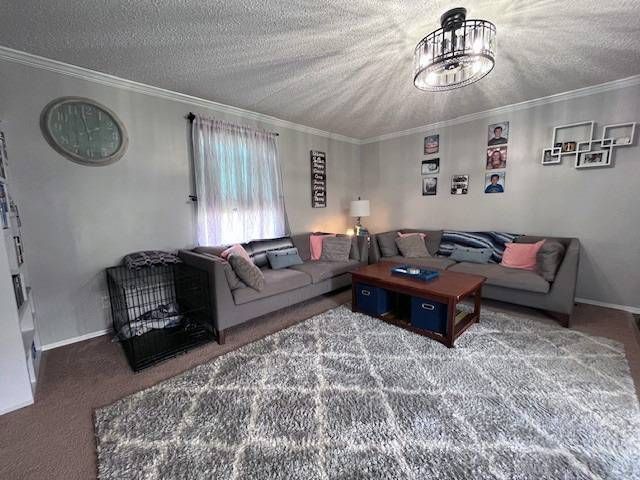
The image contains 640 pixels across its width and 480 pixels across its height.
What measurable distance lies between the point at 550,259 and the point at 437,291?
1.51m

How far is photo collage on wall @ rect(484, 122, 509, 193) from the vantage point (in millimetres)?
3578

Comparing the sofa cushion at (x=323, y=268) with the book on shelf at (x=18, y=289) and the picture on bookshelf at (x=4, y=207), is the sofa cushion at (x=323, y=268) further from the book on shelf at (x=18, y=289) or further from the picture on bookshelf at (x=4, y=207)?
the picture on bookshelf at (x=4, y=207)

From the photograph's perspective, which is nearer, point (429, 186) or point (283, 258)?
point (283, 258)

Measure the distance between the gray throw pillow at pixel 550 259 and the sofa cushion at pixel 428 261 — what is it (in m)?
0.88

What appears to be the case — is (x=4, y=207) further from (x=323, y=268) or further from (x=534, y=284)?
(x=534, y=284)

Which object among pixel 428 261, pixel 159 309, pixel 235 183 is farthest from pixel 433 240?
pixel 159 309

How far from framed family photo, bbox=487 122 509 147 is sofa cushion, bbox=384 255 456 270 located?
168 centimetres

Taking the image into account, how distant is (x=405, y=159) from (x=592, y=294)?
9.75 ft

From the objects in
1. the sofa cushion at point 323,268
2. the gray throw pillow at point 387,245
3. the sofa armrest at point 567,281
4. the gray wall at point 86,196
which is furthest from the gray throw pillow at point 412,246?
the gray wall at point 86,196

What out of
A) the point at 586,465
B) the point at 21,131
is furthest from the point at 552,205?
the point at 21,131

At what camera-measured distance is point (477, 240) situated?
3664 mm

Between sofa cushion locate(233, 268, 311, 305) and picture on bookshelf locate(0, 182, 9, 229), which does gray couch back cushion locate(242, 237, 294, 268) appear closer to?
sofa cushion locate(233, 268, 311, 305)

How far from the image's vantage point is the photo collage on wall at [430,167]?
166 inches

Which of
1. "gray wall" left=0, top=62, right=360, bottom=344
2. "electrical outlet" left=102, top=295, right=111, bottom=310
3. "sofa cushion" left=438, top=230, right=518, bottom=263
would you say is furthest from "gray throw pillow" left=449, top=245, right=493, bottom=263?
"electrical outlet" left=102, top=295, right=111, bottom=310
